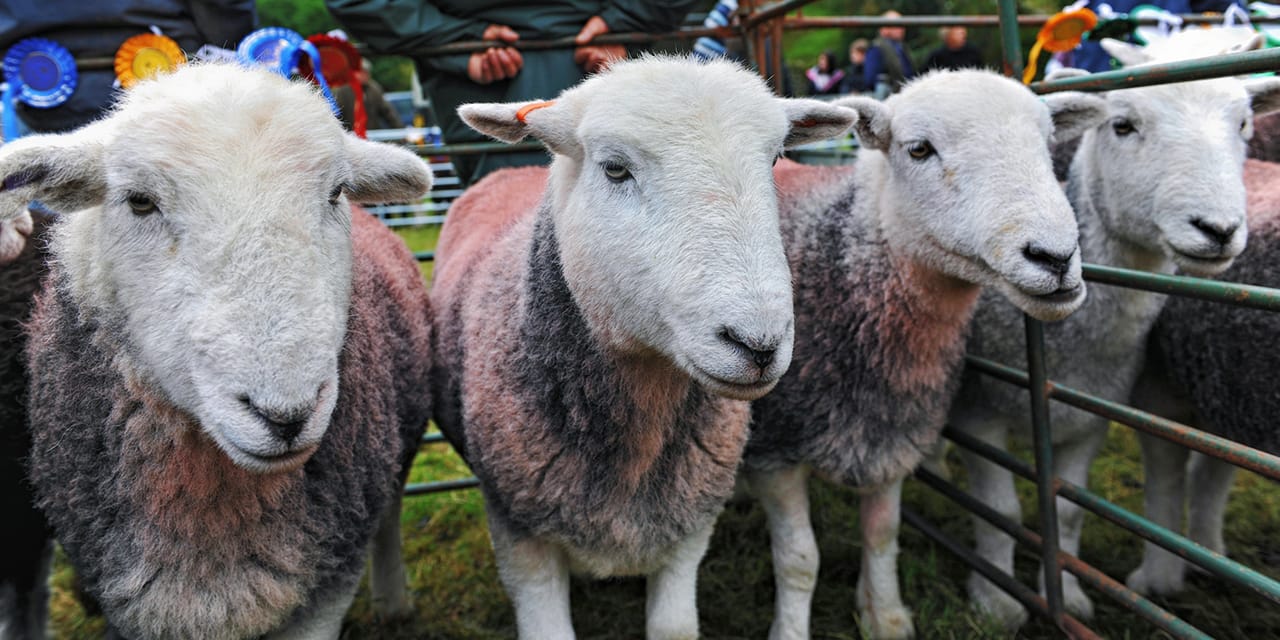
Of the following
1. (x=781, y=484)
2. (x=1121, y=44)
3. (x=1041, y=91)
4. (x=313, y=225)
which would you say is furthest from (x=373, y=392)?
(x=1121, y=44)

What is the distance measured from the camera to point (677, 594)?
2.51m

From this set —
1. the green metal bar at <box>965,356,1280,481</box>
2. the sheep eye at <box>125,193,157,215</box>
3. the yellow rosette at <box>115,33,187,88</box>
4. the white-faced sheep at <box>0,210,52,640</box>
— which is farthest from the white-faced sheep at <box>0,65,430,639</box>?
the green metal bar at <box>965,356,1280,481</box>

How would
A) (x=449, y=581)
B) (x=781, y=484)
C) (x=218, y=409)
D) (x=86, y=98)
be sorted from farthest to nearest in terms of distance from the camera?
1. (x=449, y=581)
2. (x=86, y=98)
3. (x=781, y=484)
4. (x=218, y=409)

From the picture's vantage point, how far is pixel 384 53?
3.73 metres

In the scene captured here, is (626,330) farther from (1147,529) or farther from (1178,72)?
(1147,529)

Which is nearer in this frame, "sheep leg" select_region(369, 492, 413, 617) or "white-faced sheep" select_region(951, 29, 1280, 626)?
"white-faced sheep" select_region(951, 29, 1280, 626)

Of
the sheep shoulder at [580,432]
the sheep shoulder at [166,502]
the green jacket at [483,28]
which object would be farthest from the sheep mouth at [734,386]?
the green jacket at [483,28]

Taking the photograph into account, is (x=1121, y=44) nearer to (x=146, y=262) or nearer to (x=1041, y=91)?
(x=1041, y=91)

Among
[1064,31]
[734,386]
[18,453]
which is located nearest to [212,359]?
[734,386]

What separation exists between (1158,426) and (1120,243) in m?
0.87

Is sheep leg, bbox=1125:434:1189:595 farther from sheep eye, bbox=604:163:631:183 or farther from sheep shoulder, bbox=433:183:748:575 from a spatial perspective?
sheep eye, bbox=604:163:631:183

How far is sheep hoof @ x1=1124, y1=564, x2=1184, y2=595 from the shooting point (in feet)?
10.4

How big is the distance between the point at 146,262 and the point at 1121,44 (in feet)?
11.4

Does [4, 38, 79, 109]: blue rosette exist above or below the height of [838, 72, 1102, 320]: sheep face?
above
